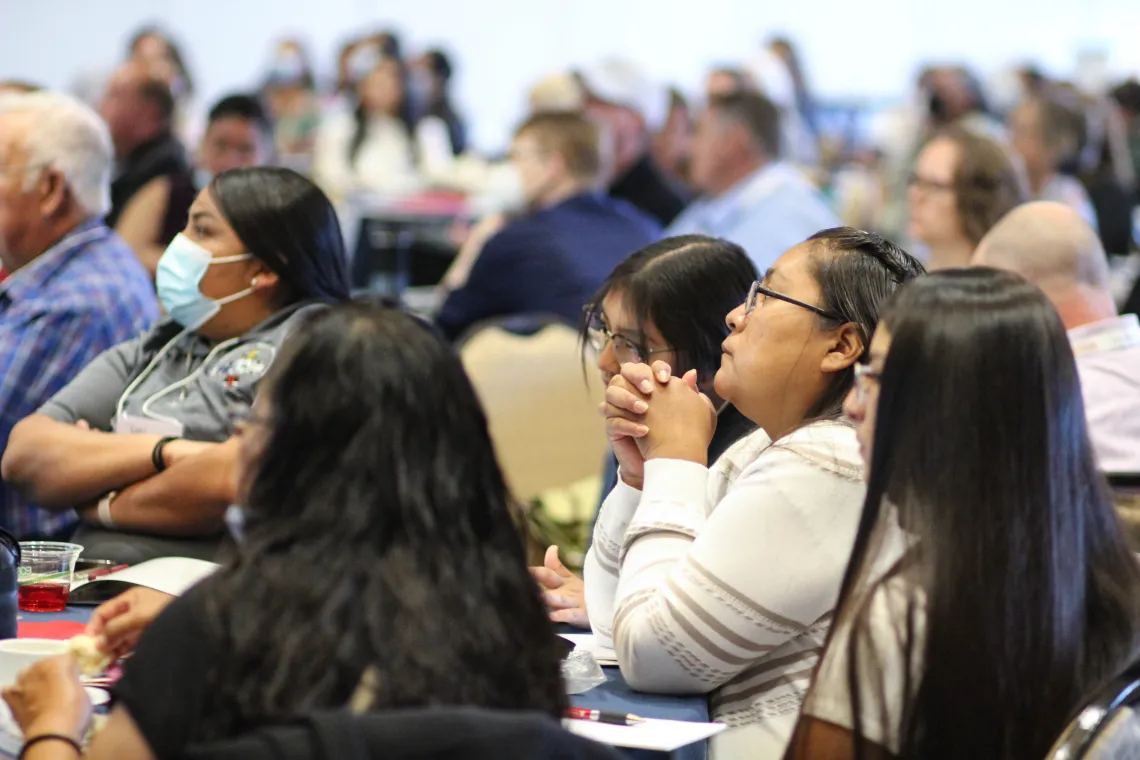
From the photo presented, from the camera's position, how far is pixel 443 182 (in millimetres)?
9062

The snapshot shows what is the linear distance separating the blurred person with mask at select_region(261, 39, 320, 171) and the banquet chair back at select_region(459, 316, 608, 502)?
19.5ft

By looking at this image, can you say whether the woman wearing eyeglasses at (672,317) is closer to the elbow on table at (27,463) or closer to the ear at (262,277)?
the ear at (262,277)

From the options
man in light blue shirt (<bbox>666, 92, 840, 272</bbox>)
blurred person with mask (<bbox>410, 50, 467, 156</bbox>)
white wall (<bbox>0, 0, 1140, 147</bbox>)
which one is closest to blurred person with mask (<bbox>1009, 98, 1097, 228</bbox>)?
man in light blue shirt (<bbox>666, 92, 840, 272</bbox>)

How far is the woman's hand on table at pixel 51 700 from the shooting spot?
1.40 metres

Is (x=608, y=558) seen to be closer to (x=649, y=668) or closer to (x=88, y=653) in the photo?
(x=649, y=668)

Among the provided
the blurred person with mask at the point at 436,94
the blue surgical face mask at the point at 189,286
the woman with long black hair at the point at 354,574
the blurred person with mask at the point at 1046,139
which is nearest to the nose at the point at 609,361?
the blue surgical face mask at the point at 189,286

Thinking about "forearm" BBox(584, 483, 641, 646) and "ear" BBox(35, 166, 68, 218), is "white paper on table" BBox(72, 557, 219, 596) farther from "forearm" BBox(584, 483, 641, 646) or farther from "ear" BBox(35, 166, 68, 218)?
"ear" BBox(35, 166, 68, 218)

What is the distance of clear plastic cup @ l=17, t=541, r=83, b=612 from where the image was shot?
2.21m

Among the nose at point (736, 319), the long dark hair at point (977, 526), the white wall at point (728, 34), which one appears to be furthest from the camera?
the white wall at point (728, 34)

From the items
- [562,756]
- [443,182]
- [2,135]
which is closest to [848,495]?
[562,756]

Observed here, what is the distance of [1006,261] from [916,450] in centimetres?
209

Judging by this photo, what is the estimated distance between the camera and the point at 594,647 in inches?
85.6

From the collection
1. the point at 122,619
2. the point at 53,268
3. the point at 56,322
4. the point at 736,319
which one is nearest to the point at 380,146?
the point at 53,268

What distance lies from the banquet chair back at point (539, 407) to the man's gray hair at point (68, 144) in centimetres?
98
